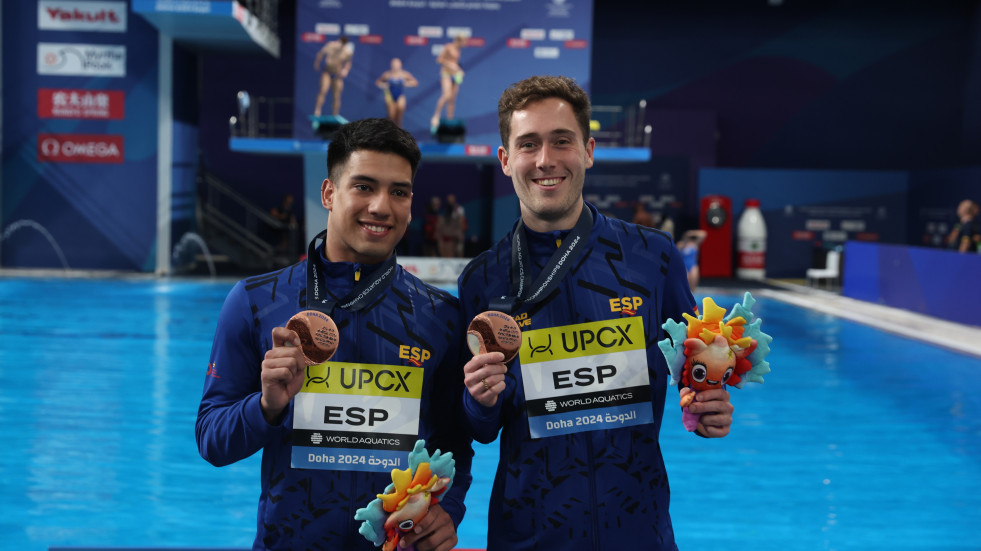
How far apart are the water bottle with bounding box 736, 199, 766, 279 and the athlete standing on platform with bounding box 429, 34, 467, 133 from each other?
8.16 meters

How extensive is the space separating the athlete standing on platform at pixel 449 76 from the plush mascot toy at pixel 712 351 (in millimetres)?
15953

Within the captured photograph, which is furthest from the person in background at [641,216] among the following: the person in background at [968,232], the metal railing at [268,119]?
the metal railing at [268,119]

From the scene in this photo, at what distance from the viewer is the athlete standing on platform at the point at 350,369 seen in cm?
213

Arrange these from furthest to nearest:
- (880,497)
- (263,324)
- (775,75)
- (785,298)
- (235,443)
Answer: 1. (775,75)
2. (785,298)
3. (880,497)
4. (263,324)
5. (235,443)

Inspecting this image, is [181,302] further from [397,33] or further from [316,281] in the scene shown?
[316,281]

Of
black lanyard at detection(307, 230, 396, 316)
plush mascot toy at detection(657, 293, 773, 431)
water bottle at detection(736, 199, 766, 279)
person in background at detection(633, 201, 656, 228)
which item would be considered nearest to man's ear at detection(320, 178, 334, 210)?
black lanyard at detection(307, 230, 396, 316)

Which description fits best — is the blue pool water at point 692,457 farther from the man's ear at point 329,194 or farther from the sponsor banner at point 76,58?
the sponsor banner at point 76,58

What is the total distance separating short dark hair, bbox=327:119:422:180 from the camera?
2.22 metres

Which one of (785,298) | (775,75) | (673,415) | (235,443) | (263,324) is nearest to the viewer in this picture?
(235,443)

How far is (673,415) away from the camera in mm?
8031

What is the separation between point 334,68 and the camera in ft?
60.6

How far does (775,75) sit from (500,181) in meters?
8.58

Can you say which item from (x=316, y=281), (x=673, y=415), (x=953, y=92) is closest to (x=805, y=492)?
(x=673, y=415)

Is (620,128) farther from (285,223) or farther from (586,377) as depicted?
(586,377)
